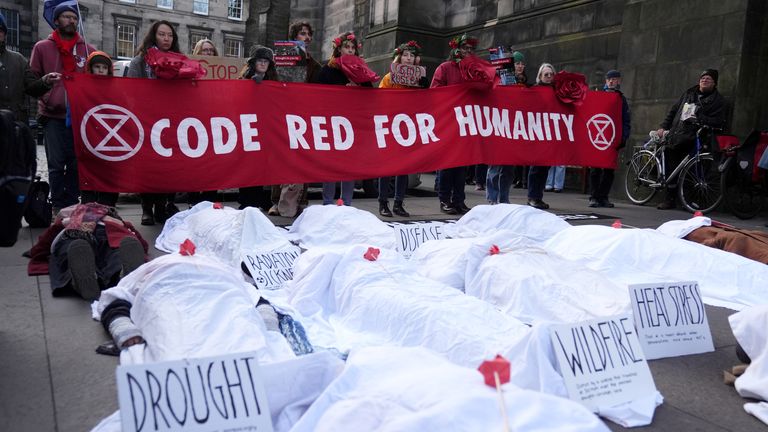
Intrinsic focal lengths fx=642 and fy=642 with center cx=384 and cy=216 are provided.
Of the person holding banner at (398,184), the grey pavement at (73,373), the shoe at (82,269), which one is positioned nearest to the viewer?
the grey pavement at (73,373)

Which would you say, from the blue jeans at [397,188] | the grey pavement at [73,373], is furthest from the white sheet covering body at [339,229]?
the grey pavement at [73,373]

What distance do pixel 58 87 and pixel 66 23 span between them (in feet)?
2.03

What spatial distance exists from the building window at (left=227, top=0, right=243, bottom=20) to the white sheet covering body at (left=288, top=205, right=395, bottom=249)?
141 ft

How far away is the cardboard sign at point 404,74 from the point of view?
298 inches

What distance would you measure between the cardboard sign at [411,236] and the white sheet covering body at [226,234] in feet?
2.88

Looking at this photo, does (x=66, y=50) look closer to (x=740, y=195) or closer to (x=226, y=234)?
(x=226, y=234)

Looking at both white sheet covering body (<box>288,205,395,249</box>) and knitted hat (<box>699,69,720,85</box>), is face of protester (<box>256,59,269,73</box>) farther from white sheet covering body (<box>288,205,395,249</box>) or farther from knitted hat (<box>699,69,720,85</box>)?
knitted hat (<box>699,69,720,85</box>)

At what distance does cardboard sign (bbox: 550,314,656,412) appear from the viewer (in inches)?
95.5

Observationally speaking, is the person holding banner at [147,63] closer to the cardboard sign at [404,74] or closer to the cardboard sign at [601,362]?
the cardboard sign at [404,74]

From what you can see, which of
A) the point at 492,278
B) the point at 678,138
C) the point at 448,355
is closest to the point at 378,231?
the point at 492,278

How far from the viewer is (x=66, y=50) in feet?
19.8

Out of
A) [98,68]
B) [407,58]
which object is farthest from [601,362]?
[407,58]

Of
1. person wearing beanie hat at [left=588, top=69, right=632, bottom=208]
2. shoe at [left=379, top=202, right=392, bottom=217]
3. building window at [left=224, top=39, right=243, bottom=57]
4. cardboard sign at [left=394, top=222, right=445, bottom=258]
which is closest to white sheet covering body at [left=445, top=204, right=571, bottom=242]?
cardboard sign at [left=394, top=222, right=445, bottom=258]

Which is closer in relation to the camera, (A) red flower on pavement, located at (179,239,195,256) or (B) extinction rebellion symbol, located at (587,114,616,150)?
(A) red flower on pavement, located at (179,239,195,256)
